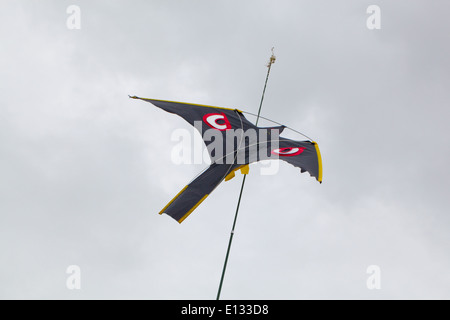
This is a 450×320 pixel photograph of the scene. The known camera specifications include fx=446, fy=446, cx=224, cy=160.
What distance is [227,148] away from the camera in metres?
13.9

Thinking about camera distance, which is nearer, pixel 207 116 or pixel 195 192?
pixel 195 192

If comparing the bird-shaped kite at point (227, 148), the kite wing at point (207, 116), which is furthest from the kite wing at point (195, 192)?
the kite wing at point (207, 116)

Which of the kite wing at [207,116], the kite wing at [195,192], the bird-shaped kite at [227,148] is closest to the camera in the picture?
the kite wing at [195,192]

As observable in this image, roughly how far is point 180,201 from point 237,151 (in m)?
2.46

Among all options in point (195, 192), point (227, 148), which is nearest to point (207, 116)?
point (227, 148)

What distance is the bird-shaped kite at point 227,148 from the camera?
41.3 ft

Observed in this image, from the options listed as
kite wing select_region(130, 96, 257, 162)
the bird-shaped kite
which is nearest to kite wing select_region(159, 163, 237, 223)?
the bird-shaped kite

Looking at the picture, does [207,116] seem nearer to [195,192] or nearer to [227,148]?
[227,148]

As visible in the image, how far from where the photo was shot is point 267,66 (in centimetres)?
1597

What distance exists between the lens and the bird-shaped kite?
1260 cm

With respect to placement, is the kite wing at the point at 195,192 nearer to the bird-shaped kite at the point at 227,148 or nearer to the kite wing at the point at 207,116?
the bird-shaped kite at the point at 227,148

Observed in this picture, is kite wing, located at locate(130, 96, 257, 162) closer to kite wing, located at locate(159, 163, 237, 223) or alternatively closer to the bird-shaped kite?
the bird-shaped kite
